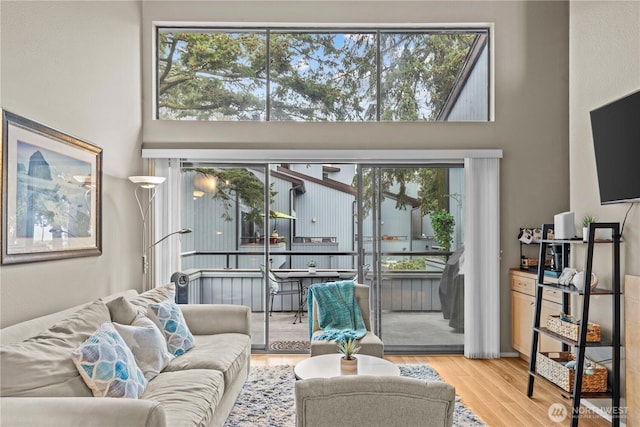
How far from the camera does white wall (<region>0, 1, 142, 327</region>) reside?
2.62m

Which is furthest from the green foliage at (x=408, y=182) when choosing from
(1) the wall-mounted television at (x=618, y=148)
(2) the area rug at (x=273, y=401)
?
(1) the wall-mounted television at (x=618, y=148)

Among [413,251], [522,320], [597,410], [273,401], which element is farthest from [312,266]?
[597,410]

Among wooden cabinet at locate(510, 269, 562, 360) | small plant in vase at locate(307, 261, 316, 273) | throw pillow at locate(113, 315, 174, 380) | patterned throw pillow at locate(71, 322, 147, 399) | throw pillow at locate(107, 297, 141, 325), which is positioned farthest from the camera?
small plant in vase at locate(307, 261, 316, 273)

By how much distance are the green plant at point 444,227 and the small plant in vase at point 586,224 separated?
1.58 meters

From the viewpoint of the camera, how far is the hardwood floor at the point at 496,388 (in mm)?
3223

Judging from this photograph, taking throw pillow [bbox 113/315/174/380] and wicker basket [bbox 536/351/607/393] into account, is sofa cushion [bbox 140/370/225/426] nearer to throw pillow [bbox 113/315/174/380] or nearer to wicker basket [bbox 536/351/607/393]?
throw pillow [bbox 113/315/174/380]

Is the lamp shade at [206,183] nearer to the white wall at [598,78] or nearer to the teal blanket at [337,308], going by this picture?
the teal blanket at [337,308]

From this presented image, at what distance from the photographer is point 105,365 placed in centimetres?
222

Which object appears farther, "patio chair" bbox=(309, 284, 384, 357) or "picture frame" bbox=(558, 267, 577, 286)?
"patio chair" bbox=(309, 284, 384, 357)

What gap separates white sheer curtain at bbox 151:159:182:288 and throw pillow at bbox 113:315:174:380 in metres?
1.98

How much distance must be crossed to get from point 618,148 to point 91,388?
339 cm

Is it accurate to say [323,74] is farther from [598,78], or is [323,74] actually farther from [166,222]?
[598,78]

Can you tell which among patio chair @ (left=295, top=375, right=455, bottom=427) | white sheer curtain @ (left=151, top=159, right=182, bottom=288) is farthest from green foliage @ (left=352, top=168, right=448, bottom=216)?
patio chair @ (left=295, top=375, right=455, bottom=427)

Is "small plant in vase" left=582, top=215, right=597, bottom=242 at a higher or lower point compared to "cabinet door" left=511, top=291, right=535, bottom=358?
higher
